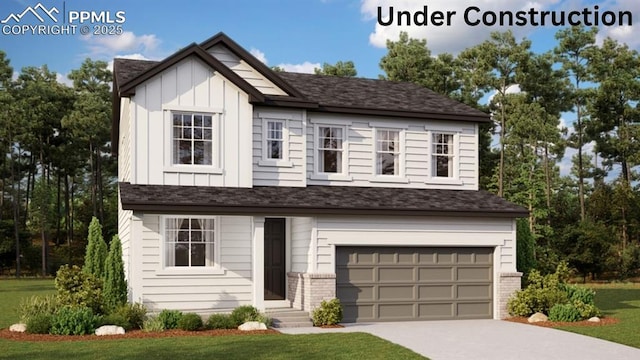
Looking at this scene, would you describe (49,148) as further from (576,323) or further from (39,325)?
(576,323)

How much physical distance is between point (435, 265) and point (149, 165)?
8.27 m

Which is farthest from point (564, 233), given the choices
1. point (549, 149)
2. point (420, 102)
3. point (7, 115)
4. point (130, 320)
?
point (7, 115)

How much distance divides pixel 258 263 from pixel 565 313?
816 centimetres

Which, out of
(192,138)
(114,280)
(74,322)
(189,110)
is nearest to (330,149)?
(192,138)

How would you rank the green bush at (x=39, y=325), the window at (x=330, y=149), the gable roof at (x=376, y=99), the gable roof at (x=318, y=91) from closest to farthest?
the green bush at (x=39, y=325) → the gable roof at (x=318, y=91) → the window at (x=330, y=149) → the gable roof at (x=376, y=99)

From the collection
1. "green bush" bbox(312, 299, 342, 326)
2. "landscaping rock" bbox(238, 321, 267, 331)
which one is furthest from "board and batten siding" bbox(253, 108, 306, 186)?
"landscaping rock" bbox(238, 321, 267, 331)

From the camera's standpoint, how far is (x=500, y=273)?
20891 millimetres

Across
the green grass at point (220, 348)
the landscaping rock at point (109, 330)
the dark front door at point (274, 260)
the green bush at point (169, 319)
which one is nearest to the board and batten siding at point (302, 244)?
the dark front door at point (274, 260)

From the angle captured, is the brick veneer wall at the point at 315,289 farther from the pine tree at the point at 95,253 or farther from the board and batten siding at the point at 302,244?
the pine tree at the point at 95,253

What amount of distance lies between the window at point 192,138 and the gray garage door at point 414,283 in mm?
4487

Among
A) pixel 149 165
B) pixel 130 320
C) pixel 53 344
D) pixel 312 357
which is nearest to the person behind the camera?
pixel 312 357

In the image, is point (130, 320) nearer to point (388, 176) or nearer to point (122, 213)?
point (122, 213)

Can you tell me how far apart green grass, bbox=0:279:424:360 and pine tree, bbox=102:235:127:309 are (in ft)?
8.86

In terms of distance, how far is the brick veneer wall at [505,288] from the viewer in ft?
68.1
